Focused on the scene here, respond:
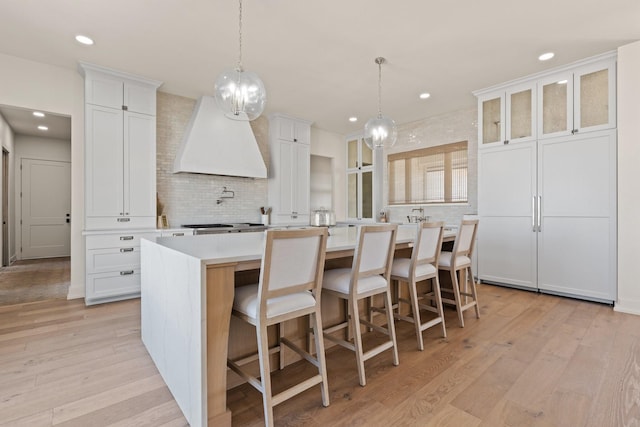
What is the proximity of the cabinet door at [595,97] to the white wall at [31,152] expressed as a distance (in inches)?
369

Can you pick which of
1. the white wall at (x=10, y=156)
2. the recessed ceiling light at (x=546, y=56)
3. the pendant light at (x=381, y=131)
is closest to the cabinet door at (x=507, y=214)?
the recessed ceiling light at (x=546, y=56)

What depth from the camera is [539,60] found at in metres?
3.48

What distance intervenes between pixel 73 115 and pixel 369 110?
13.7 feet

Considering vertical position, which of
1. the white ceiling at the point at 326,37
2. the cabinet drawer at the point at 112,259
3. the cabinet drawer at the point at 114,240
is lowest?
the cabinet drawer at the point at 112,259

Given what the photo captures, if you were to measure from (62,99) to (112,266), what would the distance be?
6.84ft

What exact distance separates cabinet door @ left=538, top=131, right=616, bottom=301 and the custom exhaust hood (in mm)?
3978

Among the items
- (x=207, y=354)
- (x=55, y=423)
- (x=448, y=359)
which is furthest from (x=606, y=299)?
(x=55, y=423)

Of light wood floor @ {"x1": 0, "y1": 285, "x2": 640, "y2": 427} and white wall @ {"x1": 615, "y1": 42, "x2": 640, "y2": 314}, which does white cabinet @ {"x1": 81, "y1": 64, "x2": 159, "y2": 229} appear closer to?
light wood floor @ {"x1": 0, "y1": 285, "x2": 640, "y2": 427}

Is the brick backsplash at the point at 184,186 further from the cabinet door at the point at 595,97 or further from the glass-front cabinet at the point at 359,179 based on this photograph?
the cabinet door at the point at 595,97

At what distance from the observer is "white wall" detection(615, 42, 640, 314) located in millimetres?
3113

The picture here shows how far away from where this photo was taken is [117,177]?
3744mm

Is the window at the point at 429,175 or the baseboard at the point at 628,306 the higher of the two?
the window at the point at 429,175

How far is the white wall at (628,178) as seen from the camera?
3113 millimetres

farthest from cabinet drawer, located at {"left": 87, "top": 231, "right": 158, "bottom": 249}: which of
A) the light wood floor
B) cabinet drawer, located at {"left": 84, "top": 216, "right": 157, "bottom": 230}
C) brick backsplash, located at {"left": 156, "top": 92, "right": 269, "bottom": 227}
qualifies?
the light wood floor
